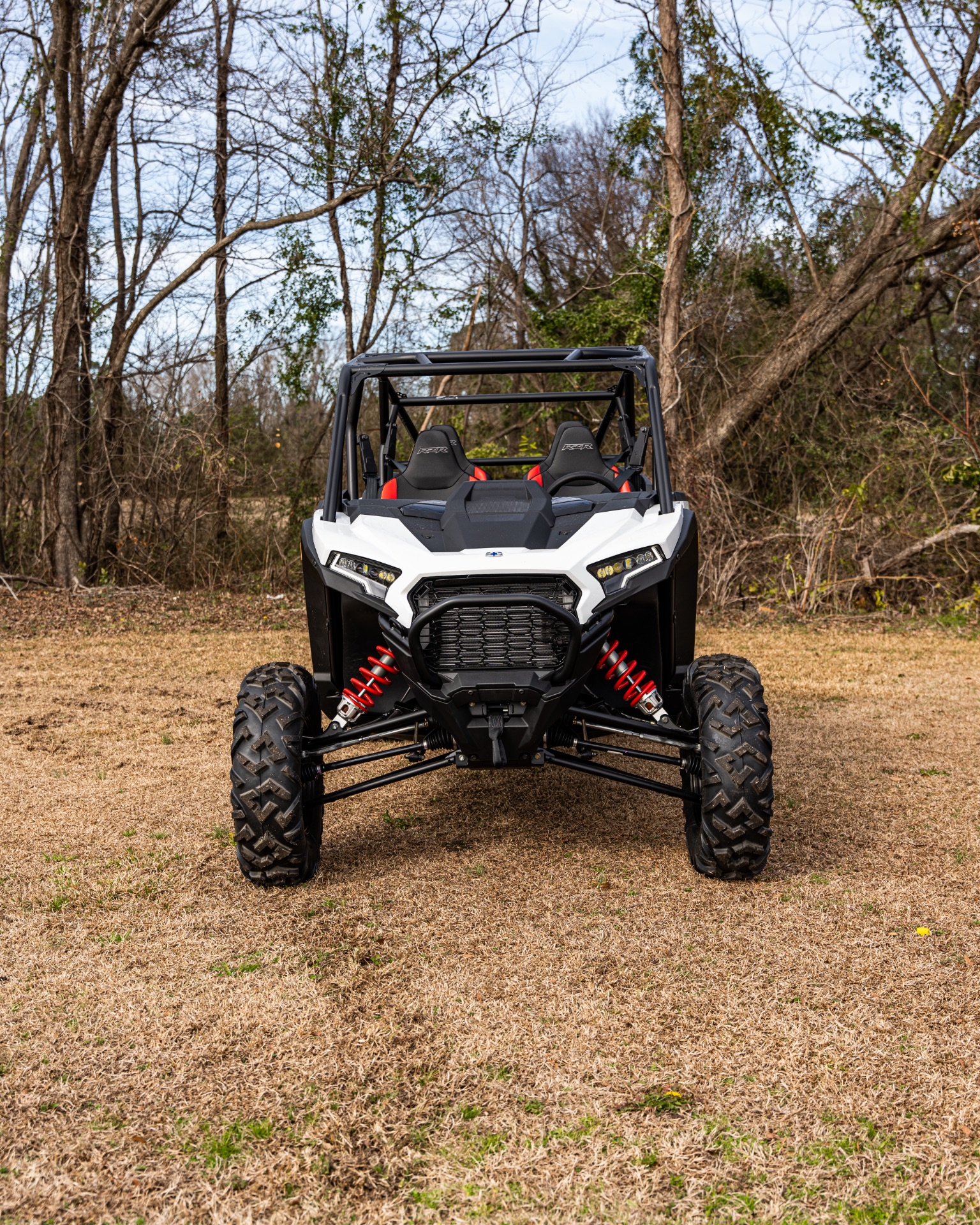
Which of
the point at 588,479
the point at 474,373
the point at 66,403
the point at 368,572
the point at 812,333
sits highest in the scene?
the point at 812,333

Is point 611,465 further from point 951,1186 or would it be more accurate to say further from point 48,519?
point 48,519

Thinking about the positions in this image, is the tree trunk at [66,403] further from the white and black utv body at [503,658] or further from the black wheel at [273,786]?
the black wheel at [273,786]

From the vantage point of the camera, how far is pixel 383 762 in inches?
219

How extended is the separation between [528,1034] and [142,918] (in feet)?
4.55

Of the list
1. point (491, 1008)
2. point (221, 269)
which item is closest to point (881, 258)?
point (221, 269)

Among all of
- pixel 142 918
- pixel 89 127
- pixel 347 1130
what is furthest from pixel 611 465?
pixel 89 127

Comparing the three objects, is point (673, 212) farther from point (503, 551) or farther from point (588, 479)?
point (503, 551)

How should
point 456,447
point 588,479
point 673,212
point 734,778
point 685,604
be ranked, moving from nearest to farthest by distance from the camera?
1. point 734,778
2. point 685,604
3. point 588,479
4. point 456,447
5. point 673,212

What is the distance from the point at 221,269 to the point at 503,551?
1071cm

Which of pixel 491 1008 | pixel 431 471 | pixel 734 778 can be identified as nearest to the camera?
pixel 491 1008

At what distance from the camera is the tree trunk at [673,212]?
11273 millimetres

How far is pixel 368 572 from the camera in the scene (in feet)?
12.1

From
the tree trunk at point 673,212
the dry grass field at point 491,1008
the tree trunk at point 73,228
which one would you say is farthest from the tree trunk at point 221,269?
the dry grass field at point 491,1008

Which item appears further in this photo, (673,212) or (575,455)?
(673,212)
